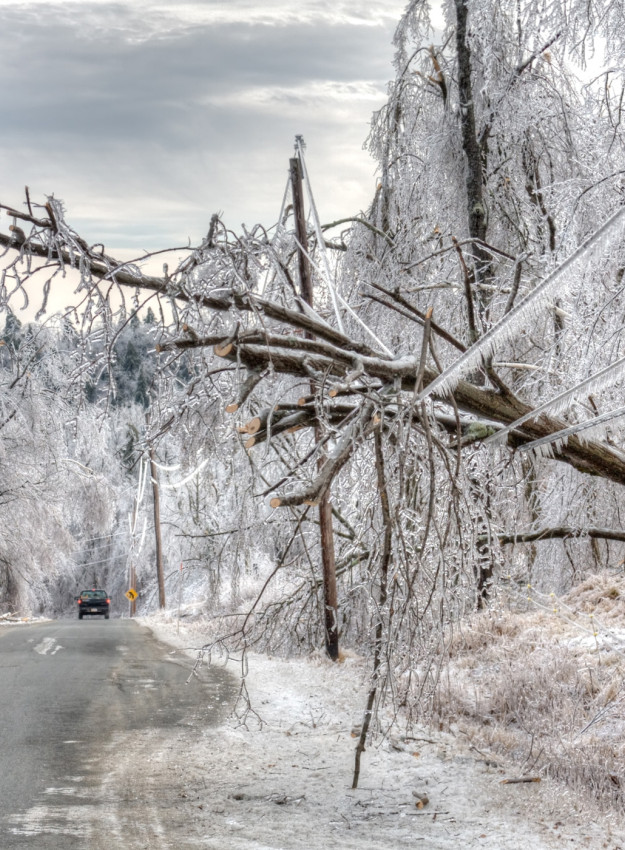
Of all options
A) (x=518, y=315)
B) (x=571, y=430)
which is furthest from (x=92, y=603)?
(x=518, y=315)

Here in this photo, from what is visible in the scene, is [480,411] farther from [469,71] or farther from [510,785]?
[469,71]

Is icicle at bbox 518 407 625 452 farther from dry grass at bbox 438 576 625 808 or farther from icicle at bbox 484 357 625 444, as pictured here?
dry grass at bbox 438 576 625 808

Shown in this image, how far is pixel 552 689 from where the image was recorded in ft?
25.5

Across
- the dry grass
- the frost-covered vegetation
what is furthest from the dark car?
the dry grass

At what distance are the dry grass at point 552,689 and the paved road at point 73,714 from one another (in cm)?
241

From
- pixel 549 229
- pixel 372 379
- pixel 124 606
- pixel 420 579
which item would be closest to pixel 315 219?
pixel 372 379

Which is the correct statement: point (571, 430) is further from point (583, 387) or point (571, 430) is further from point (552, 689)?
point (552, 689)

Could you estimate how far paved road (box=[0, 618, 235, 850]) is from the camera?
5184 mm

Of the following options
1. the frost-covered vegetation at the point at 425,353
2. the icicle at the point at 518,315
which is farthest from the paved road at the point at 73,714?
the icicle at the point at 518,315

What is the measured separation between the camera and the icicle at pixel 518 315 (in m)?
3.36

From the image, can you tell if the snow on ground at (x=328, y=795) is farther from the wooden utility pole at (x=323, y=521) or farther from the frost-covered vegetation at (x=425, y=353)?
the wooden utility pole at (x=323, y=521)

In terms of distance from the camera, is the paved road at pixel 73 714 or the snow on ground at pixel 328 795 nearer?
the snow on ground at pixel 328 795

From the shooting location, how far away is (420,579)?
473 centimetres

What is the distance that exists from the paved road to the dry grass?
241 centimetres
